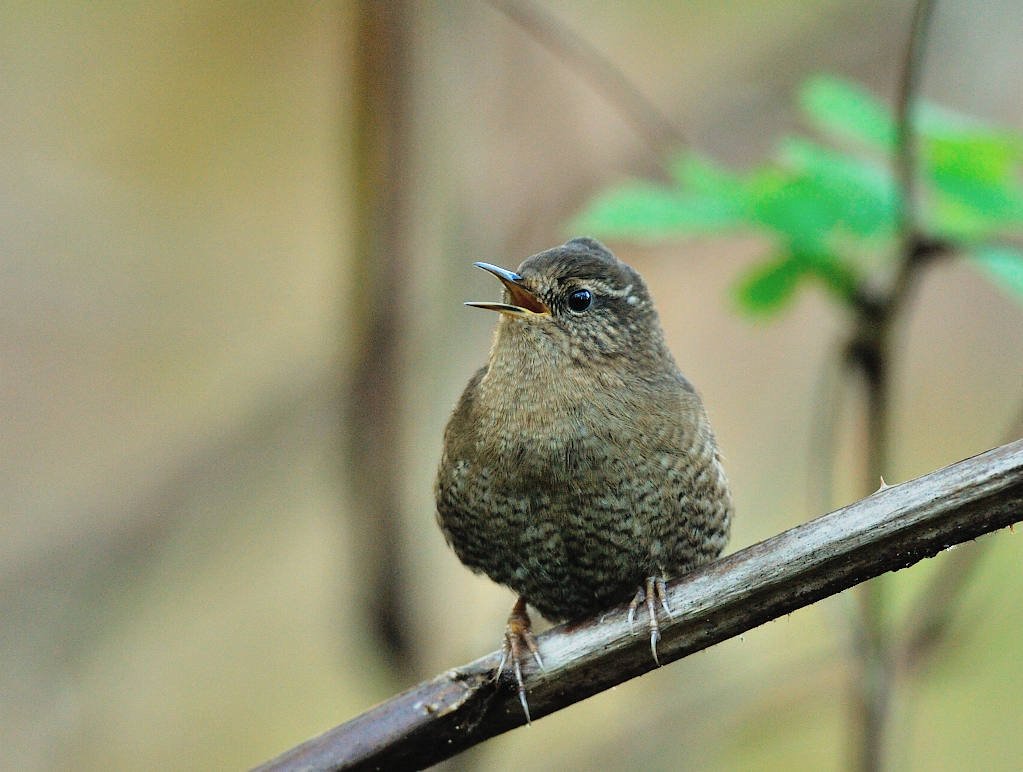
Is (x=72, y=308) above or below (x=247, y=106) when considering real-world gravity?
below

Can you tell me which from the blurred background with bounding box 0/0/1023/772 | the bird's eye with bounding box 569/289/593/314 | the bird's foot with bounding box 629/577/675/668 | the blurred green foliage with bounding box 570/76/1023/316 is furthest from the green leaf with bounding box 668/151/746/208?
A: the blurred background with bounding box 0/0/1023/772

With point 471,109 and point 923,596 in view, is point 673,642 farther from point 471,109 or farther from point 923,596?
point 471,109

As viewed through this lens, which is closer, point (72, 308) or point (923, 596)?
point (923, 596)

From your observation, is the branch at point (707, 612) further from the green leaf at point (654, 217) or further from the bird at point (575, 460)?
the green leaf at point (654, 217)

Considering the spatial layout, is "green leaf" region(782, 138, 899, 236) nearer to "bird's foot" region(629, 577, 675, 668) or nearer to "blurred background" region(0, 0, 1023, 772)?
"bird's foot" region(629, 577, 675, 668)

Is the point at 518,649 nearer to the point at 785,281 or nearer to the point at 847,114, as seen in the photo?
the point at 785,281

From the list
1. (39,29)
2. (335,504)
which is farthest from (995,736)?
(39,29)

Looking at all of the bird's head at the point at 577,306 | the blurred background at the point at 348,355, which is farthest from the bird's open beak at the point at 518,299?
the blurred background at the point at 348,355
